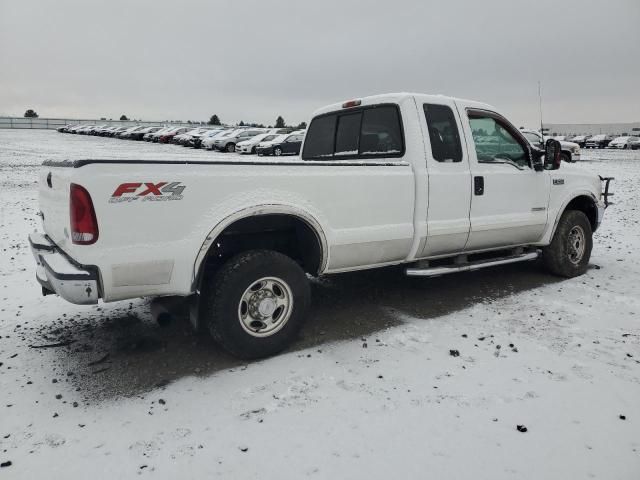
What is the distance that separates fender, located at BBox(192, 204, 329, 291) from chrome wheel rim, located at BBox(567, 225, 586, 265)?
12.1ft

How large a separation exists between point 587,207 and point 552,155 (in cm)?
140

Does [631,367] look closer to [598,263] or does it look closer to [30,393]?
[598,263]

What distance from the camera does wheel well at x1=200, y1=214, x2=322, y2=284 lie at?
4.01 m

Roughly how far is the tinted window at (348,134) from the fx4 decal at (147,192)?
2441 mm

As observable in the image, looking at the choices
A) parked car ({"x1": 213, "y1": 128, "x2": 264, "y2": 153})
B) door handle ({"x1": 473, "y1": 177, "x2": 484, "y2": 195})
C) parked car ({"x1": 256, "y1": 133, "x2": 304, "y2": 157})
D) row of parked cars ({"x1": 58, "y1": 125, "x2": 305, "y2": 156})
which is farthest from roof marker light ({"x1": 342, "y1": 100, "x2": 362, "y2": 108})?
parked car ({"x1": 213, "y1": 128, "x2": 264, "y2": 153})

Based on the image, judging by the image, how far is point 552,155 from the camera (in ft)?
18.1

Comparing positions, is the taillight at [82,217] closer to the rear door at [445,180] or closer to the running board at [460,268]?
the running board at [460,268]

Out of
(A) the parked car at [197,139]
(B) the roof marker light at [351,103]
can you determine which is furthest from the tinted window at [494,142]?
(A) the parked car at [197,139]

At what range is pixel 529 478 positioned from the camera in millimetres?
2541

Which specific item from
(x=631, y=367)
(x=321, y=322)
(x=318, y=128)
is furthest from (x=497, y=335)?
(x=318, y=128)

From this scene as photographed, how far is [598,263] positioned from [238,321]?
214 inches

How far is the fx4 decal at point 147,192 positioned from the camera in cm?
318

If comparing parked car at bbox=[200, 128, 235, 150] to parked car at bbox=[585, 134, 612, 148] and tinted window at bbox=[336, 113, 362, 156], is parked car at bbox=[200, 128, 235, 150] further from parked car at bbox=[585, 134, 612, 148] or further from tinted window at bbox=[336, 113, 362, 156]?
parked car at bbox=[585, 134, 612, 148]

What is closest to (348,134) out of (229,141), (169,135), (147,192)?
(147,192)
